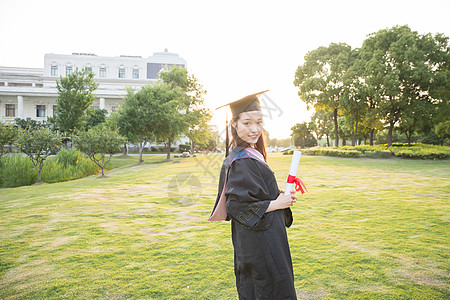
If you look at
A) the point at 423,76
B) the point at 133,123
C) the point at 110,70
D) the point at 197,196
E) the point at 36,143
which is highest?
the point at 110,70

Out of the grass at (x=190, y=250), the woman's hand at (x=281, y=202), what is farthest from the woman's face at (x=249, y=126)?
the grass at (x=190, y=250)

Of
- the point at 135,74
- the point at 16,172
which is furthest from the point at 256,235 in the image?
the point at 135,74

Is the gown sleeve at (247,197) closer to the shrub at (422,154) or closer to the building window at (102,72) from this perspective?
the shrub at (422,154)

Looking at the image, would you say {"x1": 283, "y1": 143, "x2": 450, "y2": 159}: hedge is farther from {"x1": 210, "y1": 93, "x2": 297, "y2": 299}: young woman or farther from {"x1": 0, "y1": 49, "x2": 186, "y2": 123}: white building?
{"x1": 0, "y1": 49, "x2": 186, "y2": 123}: white building

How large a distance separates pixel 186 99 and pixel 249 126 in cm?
3033

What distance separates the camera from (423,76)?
73.8 ft

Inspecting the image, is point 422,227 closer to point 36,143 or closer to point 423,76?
point 36,143

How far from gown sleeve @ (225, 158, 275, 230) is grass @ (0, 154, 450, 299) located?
1.64 meters

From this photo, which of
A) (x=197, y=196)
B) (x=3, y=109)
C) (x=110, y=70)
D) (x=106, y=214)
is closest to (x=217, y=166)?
(x=197, y=196)

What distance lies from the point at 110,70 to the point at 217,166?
5638cm

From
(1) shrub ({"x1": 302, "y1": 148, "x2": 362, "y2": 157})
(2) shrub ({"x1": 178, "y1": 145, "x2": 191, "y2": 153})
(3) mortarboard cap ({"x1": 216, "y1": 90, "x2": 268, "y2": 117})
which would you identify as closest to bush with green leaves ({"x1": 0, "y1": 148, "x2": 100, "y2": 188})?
(3) mortarboard cap ({"x1": 216, "y1": 90, "x2": 268, "y2": 117})

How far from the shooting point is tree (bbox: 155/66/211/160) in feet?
95.9

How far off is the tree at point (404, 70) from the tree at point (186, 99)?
17.9 metres

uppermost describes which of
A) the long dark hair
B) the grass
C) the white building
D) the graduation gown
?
the white building
